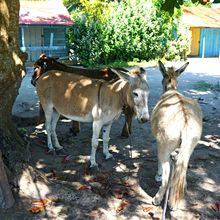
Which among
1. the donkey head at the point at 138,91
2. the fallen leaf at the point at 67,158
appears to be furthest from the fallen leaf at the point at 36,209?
the donkey head at the point at 138,91

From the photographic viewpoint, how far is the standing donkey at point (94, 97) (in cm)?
538

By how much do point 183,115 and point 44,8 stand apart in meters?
21.8

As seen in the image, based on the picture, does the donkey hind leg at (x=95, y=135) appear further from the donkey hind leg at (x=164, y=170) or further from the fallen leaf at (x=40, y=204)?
the donkey hind leg at (x=164, y=170)

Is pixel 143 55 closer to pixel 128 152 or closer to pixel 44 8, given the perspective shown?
pixel 44 8

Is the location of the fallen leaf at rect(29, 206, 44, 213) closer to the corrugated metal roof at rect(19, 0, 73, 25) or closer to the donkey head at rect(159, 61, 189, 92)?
the donkey head at rect(159, 61, 189, 92)

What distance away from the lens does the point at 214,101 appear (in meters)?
11.5

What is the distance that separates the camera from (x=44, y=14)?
75.5ft

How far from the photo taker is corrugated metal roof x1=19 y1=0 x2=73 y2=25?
21.9 meters

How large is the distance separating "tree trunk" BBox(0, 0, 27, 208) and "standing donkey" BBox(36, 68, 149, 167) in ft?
2.44

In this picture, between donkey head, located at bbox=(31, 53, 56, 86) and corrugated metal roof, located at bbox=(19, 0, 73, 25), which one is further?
corrugated metal roof, located at bbox=(19, 0, 73, 25)

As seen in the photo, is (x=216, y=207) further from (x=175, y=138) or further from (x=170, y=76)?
(x=170, y=76)

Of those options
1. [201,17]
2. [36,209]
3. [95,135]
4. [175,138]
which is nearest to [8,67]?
[95,135]

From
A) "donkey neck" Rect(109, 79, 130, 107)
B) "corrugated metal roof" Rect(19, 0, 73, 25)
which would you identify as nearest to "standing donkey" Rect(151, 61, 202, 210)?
"donkey neck" Rect(109, 79, 130, 107)

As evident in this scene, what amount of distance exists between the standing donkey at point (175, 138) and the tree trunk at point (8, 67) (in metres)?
2.35
